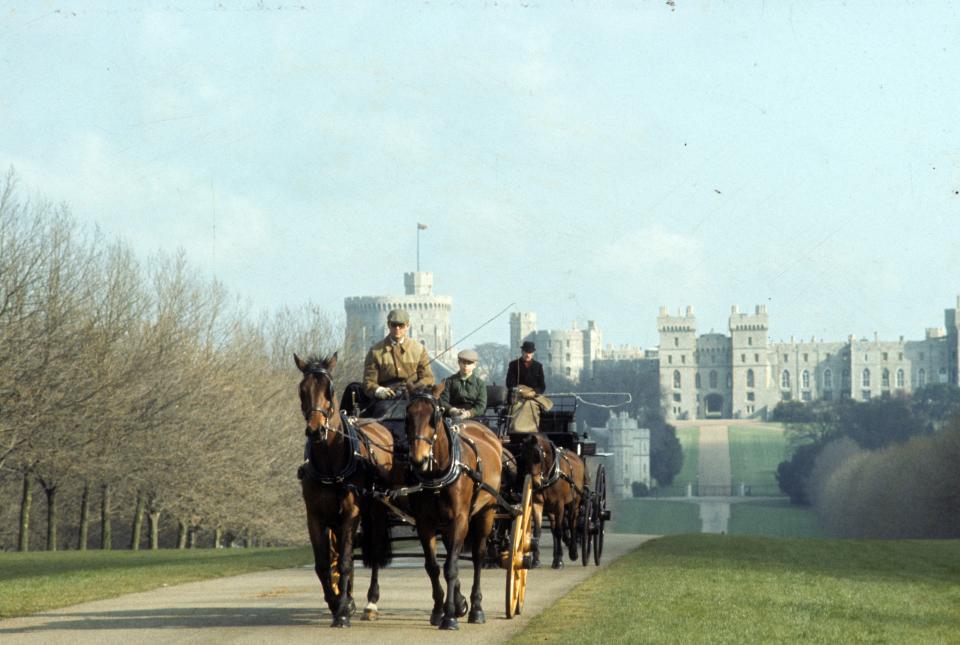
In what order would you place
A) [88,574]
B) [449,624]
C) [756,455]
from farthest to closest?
[756,455]
[88,574]
[449,624]

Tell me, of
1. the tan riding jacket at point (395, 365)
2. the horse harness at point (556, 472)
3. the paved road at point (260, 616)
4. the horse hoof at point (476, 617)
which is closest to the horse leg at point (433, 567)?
A: the paved road at point (260, 616)

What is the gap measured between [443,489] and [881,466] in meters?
83.0

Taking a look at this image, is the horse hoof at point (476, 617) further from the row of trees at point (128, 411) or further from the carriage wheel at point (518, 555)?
the row of trees at point (128, 411)

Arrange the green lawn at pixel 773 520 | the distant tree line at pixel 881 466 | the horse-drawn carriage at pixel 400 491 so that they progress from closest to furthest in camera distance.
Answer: the horse-drawn carriage at pixel 400 491 → the distant tree line at pixel 881 466 → the green lawn at pixel 773 520

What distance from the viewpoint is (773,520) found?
119500 mm

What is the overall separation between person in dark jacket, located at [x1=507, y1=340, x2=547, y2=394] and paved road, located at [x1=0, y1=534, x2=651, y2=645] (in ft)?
8.01

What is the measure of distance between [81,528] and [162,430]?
3528mm

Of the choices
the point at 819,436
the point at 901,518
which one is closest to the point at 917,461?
the point at 901,518

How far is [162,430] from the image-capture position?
46375 mm

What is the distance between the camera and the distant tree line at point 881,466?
244ft

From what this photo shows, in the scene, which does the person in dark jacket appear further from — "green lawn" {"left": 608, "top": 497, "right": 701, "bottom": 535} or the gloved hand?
"green lawn" {"left": 608, "top": 497, "right": 701, "bottom": 535}

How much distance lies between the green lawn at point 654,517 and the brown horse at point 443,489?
85743 millimetres

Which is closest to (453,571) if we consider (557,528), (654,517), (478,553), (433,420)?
(478,553)

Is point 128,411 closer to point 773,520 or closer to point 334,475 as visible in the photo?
point 334,475
